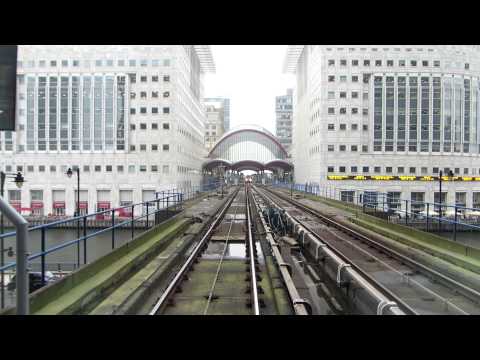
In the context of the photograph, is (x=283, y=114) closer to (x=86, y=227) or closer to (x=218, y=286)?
(x=86, y=227)

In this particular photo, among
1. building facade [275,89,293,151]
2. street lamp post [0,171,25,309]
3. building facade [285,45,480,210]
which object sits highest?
building facade [275,89,293,151]

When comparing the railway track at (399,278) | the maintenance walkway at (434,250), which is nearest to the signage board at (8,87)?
the railway track at (399,278)

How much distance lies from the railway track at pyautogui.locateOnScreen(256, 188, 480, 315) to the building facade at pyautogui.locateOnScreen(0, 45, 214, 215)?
1704 inches

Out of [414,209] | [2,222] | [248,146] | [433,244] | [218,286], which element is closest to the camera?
[2,222]

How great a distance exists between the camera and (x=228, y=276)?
910 cm

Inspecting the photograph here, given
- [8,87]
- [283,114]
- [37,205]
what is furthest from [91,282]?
[283,114]

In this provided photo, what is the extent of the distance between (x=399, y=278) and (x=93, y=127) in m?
53.0

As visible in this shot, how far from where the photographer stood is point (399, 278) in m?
8.80

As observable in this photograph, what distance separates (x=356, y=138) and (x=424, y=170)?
11.9 metres

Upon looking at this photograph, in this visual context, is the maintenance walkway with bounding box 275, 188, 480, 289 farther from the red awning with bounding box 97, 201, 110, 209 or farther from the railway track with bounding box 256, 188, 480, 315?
the red awning with bounding box 97, 201, 110, 209

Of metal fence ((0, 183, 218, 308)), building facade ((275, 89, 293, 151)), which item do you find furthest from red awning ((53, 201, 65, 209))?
building facade ((275, 89, 293, 151))

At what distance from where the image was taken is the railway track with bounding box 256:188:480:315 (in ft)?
22.6

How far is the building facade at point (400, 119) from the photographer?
55938 millimetres
